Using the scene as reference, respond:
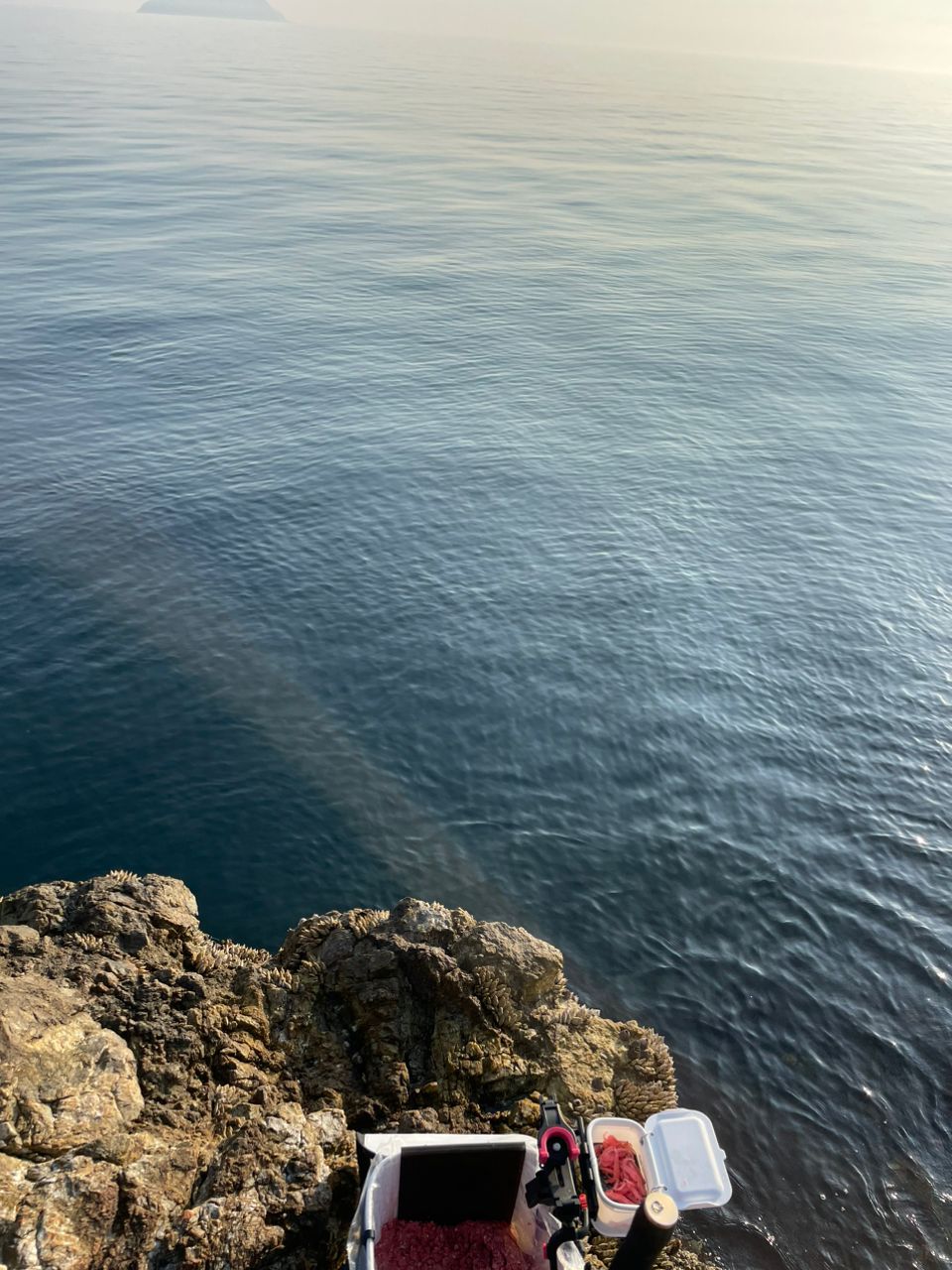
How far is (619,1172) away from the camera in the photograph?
14.0 metres

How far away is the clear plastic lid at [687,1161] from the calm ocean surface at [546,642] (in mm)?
7521

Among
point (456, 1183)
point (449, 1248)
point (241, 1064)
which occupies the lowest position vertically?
point (241, 1064)

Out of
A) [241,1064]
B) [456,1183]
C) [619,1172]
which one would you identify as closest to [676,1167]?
[619,1172]

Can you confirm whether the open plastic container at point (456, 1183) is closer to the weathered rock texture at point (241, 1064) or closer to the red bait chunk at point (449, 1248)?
the red bait chunk at point (449, 1248)

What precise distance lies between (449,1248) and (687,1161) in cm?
433

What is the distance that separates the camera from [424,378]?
70438mm

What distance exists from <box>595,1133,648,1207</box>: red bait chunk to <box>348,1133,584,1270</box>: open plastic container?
3.59 ft

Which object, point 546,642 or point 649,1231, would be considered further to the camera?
point 546,642

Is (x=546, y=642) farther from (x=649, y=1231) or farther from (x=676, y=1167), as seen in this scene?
(x=649, y=1231)

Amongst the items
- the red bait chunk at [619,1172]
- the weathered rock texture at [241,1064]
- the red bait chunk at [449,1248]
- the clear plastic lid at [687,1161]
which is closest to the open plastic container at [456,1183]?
the red bait chunk at [449,1248]

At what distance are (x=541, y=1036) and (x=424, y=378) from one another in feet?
192

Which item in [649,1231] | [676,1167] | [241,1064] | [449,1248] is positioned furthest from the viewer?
[241,1064]

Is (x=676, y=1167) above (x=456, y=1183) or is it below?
above

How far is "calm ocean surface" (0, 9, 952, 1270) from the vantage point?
25.9 metres
